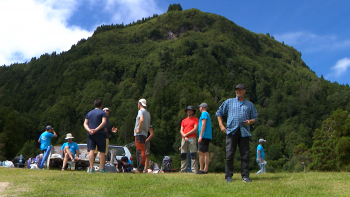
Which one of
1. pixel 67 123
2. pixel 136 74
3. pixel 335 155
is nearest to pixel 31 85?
pixel 136 74

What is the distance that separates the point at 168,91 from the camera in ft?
432

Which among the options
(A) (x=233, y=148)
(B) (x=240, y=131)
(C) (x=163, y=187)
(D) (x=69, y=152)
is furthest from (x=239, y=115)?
(D) (x=69, y=152)

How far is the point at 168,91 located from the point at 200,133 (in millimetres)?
A: 121912

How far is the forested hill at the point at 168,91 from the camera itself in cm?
11888

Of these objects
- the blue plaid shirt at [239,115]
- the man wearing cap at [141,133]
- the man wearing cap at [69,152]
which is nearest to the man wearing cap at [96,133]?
the man wearing cap at [141,133]

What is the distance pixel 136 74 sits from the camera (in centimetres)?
17612

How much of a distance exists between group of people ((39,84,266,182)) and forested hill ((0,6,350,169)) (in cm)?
8181

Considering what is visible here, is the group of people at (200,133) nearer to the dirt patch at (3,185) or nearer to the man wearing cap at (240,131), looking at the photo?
the man wearing cap at (240,131)

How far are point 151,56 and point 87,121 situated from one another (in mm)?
179590

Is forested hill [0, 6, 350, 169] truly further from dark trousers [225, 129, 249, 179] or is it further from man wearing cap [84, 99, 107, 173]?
dark trousers [225, 129, 249, 179]

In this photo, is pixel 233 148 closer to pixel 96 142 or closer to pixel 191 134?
pixel 191 134

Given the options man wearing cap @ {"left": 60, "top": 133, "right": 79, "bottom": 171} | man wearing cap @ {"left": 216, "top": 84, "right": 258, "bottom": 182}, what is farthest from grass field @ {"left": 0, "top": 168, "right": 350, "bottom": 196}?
man wearing cap @ {"left": 60, "top": 133, "right": 79, "bottom": 171}

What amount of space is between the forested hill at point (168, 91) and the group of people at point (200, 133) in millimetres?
81806

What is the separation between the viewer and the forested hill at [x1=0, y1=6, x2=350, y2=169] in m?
119
